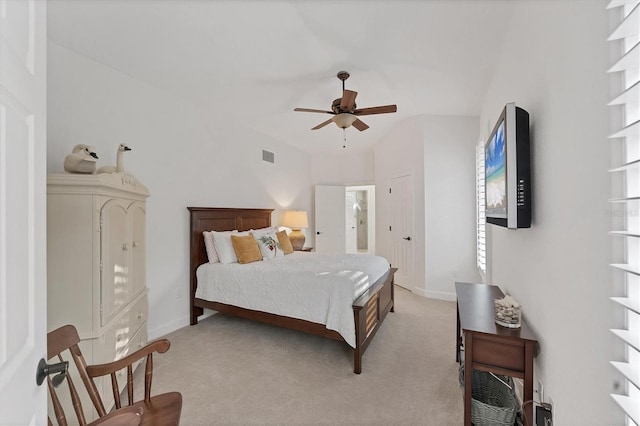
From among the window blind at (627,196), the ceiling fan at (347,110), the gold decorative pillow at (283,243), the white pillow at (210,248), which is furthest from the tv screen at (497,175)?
the white pillow at (210,248)

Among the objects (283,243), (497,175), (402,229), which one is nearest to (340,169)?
(402,229)

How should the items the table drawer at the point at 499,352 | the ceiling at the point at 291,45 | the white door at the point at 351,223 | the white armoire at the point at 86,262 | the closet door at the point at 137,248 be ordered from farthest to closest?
the white door at the point at 351,223
the closet door at the point at 137,248
the ceiling at the point at 291,45
the white armoire at the point at 86,262
the table drawer at the point at 499,352

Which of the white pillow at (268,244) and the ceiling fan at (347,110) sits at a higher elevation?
the ceiling fan at (347,110)

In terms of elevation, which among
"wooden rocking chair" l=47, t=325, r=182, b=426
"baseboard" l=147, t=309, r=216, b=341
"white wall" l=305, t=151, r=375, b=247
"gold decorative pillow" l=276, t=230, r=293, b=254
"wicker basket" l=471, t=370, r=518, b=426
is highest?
"white wall" l=305, t=151, r=375, b=247

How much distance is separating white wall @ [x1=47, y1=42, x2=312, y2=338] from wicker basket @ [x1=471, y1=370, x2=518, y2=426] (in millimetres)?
3082

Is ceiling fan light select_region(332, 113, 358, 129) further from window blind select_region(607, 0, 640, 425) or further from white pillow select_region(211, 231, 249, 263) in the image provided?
window blind select_region(607, 0, 640, 425)

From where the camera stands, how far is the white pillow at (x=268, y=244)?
3.85 meters

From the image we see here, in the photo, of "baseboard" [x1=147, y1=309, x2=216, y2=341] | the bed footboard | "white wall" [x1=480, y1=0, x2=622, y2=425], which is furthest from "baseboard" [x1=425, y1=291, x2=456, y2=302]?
"baseboard" [x1=147, y1=309, x2=216, y2=341]

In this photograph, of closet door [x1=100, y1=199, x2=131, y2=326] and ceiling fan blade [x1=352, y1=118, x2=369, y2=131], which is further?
ceiling fan blade [x1=352, y1=118, x2=369, y2=131]

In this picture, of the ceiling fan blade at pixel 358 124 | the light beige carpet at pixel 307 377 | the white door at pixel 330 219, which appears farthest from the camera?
the white door at pixel 330 219

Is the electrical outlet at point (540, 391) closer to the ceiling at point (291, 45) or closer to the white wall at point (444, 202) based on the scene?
the ceiling at point (291, 45)

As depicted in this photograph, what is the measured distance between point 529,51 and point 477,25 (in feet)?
2.27

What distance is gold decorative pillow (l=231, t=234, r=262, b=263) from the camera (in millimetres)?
3463
